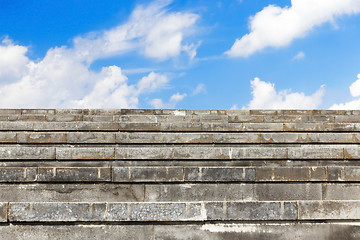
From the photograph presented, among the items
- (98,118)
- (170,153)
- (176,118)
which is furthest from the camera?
(176,118)

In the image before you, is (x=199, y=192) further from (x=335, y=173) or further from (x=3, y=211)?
(x=3, y=211)

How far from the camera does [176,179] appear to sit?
494cm

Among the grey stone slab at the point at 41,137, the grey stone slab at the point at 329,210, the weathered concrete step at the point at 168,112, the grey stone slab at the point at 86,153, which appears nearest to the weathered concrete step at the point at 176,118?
the weathered concrete step at the point at 168,112

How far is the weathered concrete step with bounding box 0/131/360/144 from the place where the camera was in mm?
6617

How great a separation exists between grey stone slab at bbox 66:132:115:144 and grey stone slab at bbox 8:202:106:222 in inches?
123

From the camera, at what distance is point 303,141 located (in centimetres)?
680

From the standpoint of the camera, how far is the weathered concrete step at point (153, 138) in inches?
261

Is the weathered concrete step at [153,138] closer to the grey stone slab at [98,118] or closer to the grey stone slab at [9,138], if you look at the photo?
the grey stone slab at [9,138]

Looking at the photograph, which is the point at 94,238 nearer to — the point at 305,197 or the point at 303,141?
the point at 305,197

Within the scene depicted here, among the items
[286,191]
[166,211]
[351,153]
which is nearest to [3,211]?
[166,211]

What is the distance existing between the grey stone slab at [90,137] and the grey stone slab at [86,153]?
2.91ft

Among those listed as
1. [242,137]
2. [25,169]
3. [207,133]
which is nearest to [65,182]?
[25,169]

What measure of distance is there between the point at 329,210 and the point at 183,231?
5.32 feet

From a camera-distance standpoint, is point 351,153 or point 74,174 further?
point 351,153
